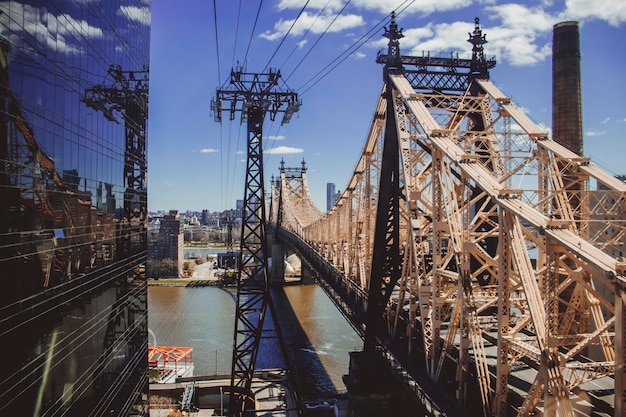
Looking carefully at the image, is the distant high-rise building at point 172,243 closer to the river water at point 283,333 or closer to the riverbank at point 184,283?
the riverbank at point 184,283

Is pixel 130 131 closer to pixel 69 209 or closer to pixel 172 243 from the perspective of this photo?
pixel 69 209

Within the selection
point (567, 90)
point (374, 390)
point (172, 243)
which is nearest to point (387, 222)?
point (374, 390)

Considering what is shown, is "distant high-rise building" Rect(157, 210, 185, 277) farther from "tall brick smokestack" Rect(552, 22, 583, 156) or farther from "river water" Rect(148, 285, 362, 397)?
"tall brick smokestack" Rect(552, 22, 583, 156)

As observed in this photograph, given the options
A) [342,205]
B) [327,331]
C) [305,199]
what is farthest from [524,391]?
[305,199]

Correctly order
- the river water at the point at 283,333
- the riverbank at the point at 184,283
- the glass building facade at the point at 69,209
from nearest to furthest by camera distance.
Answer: the glass building facade at the point at 69,209, the river water at the point at 283,333, the riverbank at the point at 184,283

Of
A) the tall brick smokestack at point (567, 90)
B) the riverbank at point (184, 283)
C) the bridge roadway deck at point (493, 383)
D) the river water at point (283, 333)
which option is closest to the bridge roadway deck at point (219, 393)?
the river water at point (283, 333)
